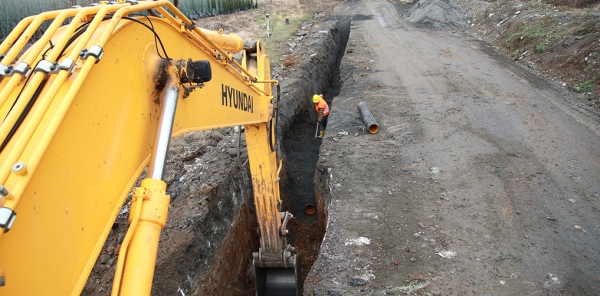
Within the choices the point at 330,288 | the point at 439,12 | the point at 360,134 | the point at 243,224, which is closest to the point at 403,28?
the point at 439,12

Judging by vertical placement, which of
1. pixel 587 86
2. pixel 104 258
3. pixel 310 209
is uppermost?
pixel 587 86

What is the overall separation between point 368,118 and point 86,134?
8.30 metres

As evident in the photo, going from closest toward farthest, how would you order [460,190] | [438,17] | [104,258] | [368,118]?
[104,258]
[460,190]
[368,118]
[438,17]

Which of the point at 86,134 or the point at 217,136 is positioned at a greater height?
the point at 217,136

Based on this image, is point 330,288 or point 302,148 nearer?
point 330,288

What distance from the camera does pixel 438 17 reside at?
22062mm

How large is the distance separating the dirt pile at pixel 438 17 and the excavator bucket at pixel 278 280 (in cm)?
1779

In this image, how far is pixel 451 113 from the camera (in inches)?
419

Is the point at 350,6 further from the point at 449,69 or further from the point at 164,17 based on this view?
the point at 164,17

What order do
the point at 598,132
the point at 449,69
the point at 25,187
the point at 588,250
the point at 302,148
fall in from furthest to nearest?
1. the point at 449,69
2. the point at 302,148
3. the point at 598,132
4. the point at 588,250
5. the point at 25,187

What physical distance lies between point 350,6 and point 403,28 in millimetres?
8094

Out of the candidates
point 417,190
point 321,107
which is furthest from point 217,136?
point 417,190

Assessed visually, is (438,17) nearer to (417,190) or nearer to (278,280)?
(417,190)

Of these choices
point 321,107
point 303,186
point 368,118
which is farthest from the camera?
point 321,107
